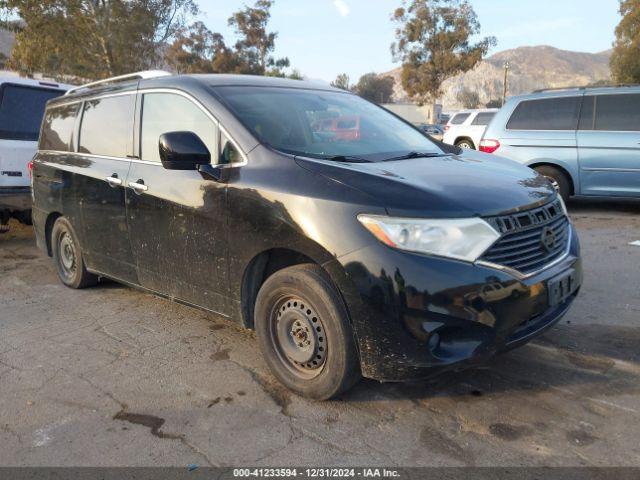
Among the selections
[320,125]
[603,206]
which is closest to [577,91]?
[603,206]

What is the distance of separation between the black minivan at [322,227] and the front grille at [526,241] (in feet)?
0.04

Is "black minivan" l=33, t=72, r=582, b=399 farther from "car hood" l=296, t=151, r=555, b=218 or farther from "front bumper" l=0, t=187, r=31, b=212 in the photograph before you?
"front bumper" l=0, t=187, r=31, b=212

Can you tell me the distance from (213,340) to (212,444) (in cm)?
132

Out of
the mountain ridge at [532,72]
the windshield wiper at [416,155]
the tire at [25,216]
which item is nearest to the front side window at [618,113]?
the windshield wiper at [416,155]

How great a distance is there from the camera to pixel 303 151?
3.31 meters

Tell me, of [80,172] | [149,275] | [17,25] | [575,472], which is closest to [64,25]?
[17,25]

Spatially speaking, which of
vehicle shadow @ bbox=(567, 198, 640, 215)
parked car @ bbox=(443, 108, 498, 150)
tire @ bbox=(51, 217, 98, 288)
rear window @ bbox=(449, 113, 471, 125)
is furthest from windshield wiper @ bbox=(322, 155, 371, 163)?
rear window @ bbox=(449, 113, 471, 125)

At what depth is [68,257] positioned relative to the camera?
5281 mm

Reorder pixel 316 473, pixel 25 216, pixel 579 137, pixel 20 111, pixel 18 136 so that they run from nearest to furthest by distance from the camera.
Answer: pixel 316 473, pixel 18 136, pixel 20 111, pixel 25 216, pixel 579 137

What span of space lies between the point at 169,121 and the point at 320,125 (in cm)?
105

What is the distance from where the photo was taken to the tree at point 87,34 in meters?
16.7

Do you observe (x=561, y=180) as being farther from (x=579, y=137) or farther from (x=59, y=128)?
(x=59, y=128)

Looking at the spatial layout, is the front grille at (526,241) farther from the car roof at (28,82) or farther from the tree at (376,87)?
the tree at (376,87)

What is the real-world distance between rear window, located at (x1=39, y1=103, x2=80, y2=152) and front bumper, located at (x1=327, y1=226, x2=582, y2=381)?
3411 millimetres
